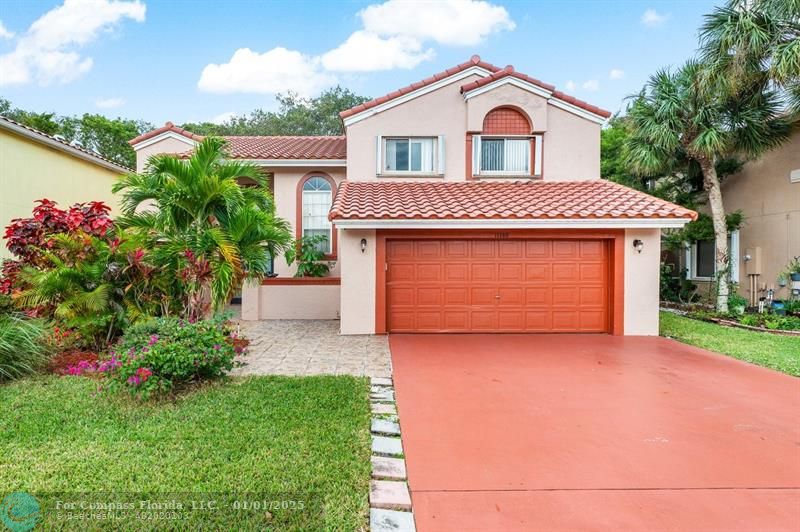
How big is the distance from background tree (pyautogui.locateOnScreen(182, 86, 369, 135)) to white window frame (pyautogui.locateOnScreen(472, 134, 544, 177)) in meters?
24.6

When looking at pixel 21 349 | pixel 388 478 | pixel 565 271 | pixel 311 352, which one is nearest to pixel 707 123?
pixel 565 271

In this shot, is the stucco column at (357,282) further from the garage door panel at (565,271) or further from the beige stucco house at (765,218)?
the beige stucco house at (765,218)

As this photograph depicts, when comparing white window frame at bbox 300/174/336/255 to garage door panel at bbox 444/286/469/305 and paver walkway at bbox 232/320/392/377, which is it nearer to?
paver walkway at bbox 232/320/392/377

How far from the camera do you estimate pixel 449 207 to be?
9336mm

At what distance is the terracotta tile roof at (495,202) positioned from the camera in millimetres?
8906

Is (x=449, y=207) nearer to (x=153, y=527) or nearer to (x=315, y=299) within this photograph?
(x=315, y=299)

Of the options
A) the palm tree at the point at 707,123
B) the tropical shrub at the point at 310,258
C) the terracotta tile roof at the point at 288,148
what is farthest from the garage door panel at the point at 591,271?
the terracotta tile roof at the point at 288,148

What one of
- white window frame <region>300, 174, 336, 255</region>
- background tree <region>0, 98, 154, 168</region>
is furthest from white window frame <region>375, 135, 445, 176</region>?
background tree <region>0, 98, 154, 168</region>

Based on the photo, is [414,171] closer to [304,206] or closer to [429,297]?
[304,206]

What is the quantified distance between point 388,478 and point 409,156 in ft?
33.1

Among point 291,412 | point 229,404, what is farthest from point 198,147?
point 291,412

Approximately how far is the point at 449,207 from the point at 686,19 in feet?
42.4

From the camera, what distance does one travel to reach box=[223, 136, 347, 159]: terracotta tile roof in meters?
12.5

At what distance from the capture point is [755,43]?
10.0 metres
